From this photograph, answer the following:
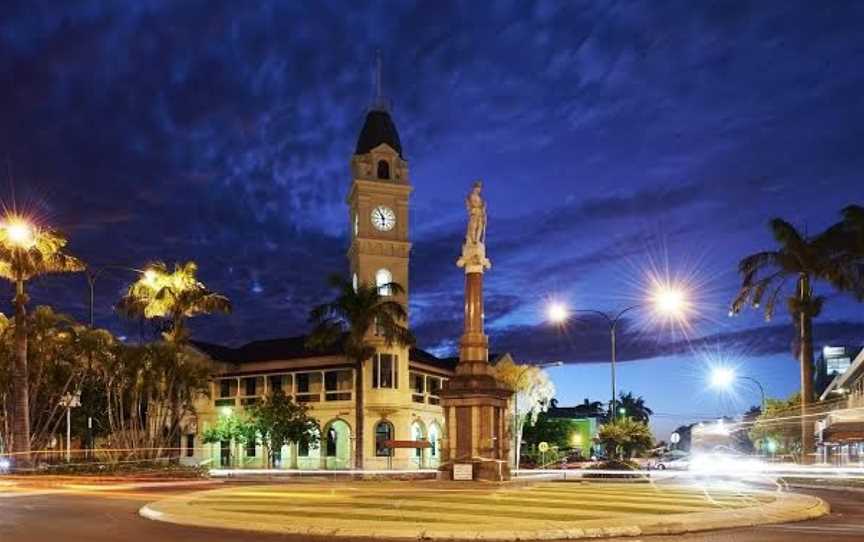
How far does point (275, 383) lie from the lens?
67.7 m

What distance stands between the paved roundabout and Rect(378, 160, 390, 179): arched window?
4349 cm

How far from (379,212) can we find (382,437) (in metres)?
15.7

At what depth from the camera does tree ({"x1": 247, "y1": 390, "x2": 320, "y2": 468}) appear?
5828 centimetres

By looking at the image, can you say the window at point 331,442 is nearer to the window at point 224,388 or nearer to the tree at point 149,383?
the window at point 224,388

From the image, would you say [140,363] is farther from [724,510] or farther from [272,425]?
[724,510]

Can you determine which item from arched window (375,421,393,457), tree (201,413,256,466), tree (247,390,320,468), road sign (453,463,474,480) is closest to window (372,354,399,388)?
arched window (375,421,393,457)

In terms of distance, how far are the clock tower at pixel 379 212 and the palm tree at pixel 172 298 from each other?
63.1ft

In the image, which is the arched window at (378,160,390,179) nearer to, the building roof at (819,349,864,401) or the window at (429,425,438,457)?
the window at (429,425,438,457)

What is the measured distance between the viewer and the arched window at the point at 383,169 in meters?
67.2

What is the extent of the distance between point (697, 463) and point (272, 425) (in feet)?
86.8

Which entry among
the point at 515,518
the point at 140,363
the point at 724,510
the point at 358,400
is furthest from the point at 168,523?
the point at 358,400

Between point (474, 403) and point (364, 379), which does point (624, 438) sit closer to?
point (364, 379)

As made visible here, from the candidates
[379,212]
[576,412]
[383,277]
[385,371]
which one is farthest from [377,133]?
→ [576,412]

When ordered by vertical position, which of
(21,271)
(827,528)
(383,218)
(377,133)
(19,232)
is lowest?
(827,528)
